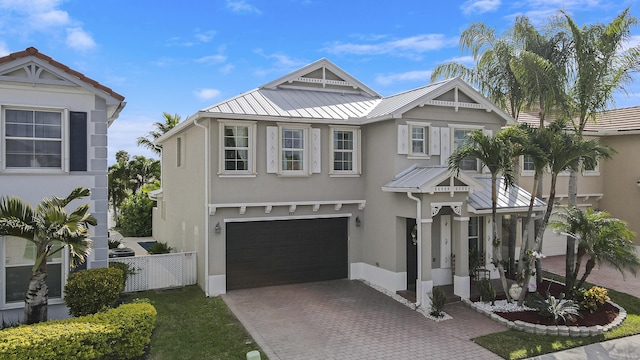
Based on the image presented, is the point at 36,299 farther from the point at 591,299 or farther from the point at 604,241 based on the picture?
the point at 604,241

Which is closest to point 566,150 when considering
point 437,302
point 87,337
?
point 437,302

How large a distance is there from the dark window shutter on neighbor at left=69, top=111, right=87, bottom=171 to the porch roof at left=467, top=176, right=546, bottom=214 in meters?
11.3

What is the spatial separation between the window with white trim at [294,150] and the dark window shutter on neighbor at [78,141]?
19.8ft

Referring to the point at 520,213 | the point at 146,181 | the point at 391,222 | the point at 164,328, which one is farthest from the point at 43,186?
the point at 146,181

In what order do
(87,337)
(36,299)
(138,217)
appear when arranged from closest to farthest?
(87,337) → (36,299) → (138,217)

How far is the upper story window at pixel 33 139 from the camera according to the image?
1027 cm

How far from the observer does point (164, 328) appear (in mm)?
11164

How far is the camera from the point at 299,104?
52.6 ft

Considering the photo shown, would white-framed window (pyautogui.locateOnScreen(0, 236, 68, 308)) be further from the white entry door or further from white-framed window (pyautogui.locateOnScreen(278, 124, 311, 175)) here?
the white entry door

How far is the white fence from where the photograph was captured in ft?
46.9

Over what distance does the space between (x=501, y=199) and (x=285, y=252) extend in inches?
305

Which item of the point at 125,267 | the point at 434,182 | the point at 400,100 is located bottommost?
the point at 125,267

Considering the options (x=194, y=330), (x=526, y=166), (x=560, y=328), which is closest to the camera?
(x=194, y=330)

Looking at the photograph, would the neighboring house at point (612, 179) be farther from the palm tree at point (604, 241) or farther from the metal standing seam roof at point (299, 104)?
the metal standing seam roof at point (299, 104)
